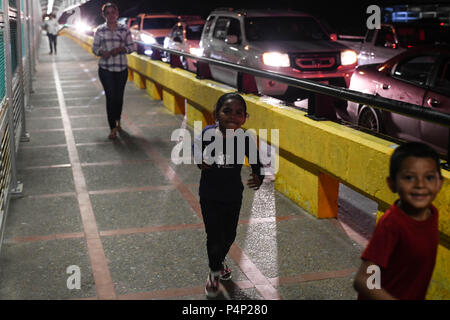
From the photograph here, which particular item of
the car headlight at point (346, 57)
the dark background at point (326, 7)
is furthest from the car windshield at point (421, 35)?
the dark background at point (326, 7)

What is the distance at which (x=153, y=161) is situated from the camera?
7.97 metres

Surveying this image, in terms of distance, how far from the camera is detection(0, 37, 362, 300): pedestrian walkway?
14.0ft

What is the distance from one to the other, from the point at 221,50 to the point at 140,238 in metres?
8.76

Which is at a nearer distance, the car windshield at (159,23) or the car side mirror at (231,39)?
the car side mirror at (231,39)

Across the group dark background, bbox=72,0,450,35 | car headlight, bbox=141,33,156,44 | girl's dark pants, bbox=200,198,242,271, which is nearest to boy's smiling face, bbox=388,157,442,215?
girl's dark pants, bbox=200,198,242,271

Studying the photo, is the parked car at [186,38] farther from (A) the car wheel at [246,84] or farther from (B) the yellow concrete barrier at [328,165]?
(B) the yellow concrete barrier at [328,165]

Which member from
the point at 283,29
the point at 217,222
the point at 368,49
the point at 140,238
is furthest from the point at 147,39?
the point at 217,222

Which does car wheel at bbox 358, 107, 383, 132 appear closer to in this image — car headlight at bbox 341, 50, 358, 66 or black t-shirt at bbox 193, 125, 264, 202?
car headlight at bbox 341, 50, 358, 66

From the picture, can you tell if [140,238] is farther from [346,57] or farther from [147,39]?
[147,39]

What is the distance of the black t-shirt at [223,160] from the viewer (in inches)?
153

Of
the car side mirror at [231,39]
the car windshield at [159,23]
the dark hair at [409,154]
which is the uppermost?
the car windshield at [159,23]

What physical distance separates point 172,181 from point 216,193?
313 cm

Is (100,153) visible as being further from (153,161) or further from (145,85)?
(145,85)
